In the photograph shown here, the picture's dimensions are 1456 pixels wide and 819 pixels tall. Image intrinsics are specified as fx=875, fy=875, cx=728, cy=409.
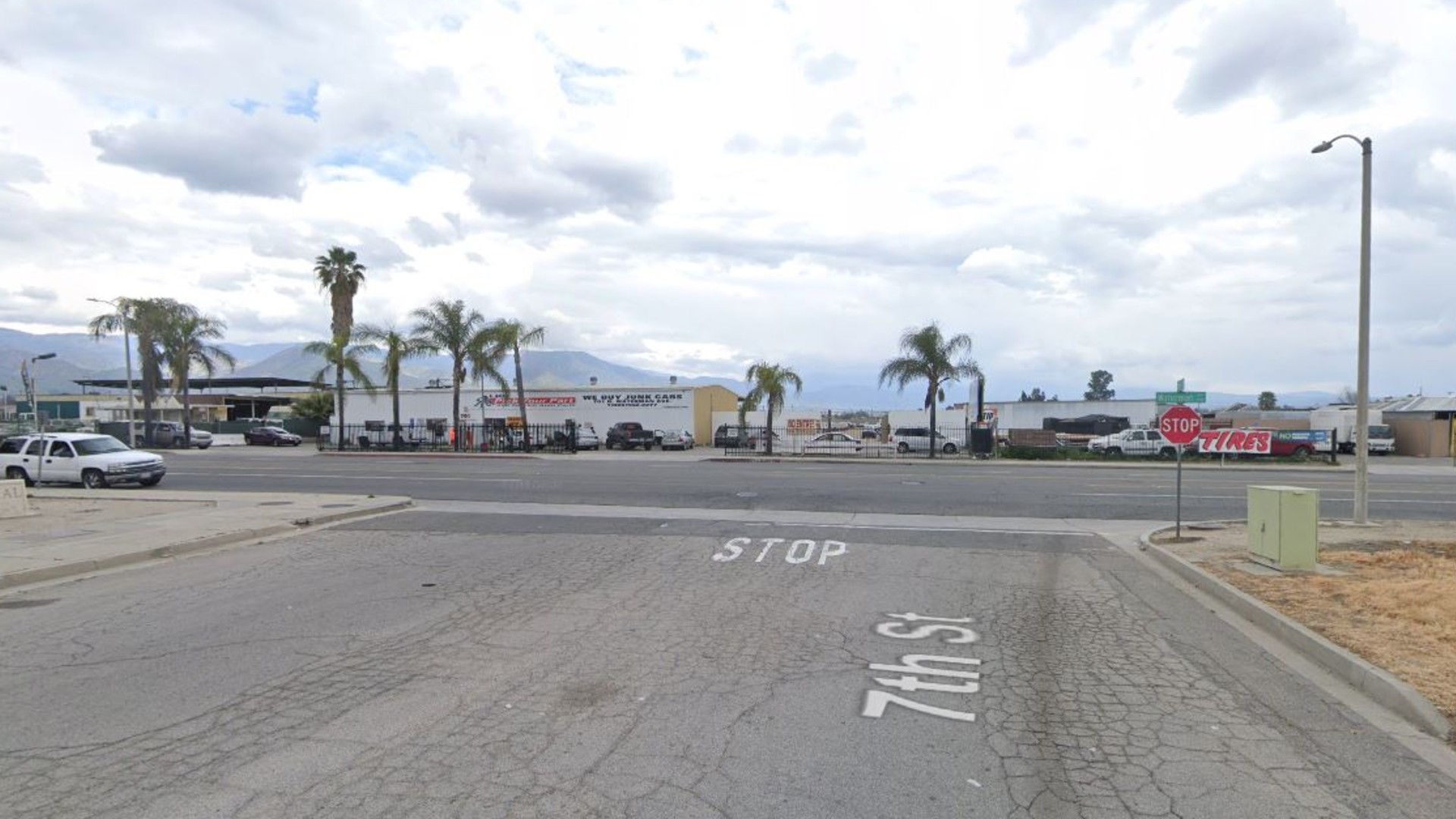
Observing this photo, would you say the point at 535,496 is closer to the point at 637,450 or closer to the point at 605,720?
the point at 605,720

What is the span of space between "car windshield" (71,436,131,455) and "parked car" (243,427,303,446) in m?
33.0

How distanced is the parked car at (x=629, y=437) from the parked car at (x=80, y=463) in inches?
1062

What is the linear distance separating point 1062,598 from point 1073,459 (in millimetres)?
31784

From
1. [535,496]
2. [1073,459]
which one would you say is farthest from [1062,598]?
[1073,459]

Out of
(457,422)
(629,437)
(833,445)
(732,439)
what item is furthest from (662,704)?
(629,437)

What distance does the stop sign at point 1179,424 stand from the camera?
1352 cm

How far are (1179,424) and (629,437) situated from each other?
3779 cm

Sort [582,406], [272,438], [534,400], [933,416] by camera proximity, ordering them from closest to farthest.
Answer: [933,416] → [272,438] → [582,406] → [534,400]

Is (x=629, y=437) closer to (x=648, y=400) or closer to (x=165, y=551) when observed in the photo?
(x=648, y=400)

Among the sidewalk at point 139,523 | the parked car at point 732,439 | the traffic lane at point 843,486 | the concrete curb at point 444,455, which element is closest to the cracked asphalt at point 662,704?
the sidewalk at point 139,523

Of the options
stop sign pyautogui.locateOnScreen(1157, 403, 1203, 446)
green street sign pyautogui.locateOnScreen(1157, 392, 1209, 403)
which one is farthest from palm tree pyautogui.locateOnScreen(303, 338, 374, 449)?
stop sign pyautogui.locateOnScreen(1157, 403, 1203, 446)

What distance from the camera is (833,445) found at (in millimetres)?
44531

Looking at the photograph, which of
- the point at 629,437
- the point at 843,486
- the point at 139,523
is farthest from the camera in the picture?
the point at 629,437

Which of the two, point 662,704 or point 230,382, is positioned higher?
point 230,382
